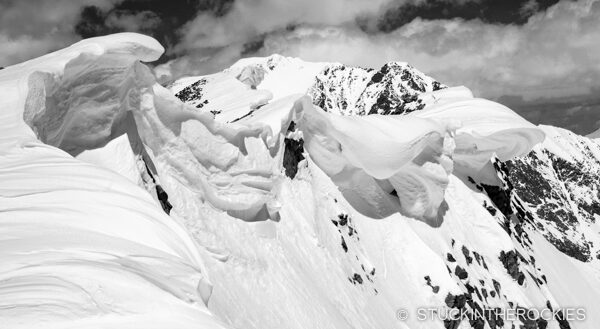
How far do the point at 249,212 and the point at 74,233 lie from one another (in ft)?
40.0

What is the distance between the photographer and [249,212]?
66.9 feet

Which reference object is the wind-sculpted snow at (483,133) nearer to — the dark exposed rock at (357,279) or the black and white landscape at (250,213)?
the black and white landscape at (250,213)

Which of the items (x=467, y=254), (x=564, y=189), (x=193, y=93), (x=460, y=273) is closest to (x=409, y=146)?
(x=460, y=273)

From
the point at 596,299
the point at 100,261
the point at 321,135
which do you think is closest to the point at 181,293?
the point at 100,261

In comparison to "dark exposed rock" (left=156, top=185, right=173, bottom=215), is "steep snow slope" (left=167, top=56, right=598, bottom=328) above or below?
below

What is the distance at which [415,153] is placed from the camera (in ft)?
85.9

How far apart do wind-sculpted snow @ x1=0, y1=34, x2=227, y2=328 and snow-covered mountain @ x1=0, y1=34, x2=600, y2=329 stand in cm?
3

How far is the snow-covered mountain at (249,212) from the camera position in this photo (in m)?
7.78

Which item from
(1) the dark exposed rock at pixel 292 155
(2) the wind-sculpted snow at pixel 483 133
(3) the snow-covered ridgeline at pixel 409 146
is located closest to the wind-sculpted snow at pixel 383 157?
(3) the snow-covered ridgeline at pixel 409 146

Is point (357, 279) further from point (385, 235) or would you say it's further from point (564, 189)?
point (564, 189)

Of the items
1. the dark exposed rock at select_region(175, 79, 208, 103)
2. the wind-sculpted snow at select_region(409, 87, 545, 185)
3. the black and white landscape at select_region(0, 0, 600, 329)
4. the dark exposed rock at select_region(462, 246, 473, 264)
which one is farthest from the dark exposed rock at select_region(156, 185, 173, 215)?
the dark exposed rock at select_region(175, 79, 208, 103)

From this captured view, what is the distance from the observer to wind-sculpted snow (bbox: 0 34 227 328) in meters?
6.61

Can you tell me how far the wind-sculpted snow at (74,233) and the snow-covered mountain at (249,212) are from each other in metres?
0.03

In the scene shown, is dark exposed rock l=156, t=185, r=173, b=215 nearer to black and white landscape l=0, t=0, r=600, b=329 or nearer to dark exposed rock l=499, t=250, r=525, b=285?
black and white landscape l=0, t=0, r=600, b=329
